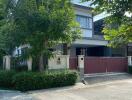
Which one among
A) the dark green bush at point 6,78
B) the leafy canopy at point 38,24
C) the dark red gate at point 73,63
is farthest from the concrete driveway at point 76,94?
the dark red gate at point 73,63

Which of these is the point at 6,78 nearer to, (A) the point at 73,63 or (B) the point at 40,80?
(B) the point at 40,80

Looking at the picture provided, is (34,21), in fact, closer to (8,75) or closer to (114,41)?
(8,75)

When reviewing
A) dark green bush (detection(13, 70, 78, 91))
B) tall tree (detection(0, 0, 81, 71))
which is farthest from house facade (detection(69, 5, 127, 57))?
dark green bush (detection(13, 70, 78, 91))

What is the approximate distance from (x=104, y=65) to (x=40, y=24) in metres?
8.62

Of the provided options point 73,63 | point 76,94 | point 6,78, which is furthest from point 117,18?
point 73,63

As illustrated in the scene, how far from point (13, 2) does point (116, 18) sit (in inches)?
469

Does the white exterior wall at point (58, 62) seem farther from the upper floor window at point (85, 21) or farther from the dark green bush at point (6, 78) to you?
the upper floor window at point (85, 21)

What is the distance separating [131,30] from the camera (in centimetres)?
712

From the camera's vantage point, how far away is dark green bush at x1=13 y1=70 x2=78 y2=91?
15.5 m

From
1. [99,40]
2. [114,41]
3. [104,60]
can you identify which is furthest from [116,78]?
[114,41]

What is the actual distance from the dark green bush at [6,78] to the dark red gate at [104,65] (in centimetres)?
657

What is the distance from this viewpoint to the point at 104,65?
74.3 feet

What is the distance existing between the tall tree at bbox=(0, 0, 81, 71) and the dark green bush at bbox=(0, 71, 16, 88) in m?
1.87

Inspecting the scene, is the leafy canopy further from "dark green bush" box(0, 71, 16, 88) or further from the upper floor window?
the upper floor window
